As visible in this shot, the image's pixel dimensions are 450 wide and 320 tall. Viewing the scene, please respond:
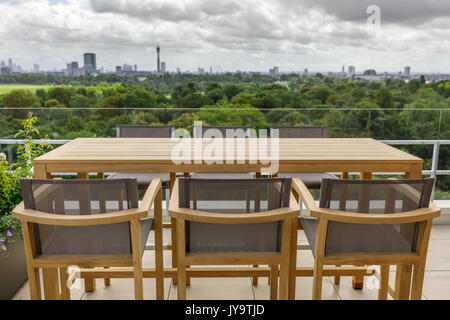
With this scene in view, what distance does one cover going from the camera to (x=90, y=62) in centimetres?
745

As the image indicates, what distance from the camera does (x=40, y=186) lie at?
5.24ft

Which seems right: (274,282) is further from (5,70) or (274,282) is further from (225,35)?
(225,35)

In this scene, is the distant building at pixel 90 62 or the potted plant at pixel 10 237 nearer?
the potted plant at pixel 10 237

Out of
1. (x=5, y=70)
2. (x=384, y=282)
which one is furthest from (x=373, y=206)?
(x=5, y=70)

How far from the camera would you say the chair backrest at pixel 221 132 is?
310 cm

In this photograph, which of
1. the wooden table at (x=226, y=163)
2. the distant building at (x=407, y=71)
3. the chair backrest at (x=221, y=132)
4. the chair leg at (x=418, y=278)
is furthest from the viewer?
the distant building at (x=407, y=71)

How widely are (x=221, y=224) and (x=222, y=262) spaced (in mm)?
181

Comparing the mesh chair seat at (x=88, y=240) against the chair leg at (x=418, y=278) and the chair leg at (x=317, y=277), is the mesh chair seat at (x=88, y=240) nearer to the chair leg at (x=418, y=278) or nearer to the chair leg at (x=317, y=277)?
the chair leg at (x=317, y=277)

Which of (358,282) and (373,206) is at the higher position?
(373,206)

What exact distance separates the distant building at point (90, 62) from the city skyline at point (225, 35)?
14 centimetres

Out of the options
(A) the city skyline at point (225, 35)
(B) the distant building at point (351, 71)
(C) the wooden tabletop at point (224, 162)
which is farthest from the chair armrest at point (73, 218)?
(B) the distant building at point (351, 71)

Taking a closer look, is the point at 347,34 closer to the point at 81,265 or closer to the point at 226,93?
the point at 226,93

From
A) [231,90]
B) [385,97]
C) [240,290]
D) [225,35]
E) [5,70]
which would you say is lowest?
[240,290]

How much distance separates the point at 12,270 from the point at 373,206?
7.07ft
